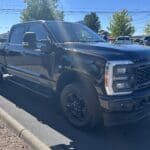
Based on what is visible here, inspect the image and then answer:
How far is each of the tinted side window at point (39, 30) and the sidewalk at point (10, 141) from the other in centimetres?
214

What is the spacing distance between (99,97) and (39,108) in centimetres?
240

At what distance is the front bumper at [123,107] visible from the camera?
502cm

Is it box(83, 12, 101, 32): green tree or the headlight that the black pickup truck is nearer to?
the headlight

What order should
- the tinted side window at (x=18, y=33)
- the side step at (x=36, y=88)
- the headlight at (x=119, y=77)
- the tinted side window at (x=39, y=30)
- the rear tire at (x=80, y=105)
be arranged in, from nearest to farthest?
the headlight at (x=119, y=77)
the rear tire at (x=80, y=105)
the side step at (x=36, y=88)
the tinted side window at (x=39, y=30)
the tinted side window at (x=18, y=33)

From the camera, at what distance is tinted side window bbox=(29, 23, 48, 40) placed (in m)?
6.82

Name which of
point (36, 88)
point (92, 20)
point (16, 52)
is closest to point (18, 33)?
point (16, 52)

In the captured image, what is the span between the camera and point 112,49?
5.43 meters

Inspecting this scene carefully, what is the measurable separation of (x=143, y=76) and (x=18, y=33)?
4.00m

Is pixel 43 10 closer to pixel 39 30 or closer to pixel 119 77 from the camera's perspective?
pixel 39 30

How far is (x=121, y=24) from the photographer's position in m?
53.2

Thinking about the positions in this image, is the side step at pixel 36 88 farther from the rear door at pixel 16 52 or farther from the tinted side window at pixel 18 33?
the tinted side window at pixel 18 33

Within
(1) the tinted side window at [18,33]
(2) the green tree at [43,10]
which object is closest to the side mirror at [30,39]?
(1) the tinted side window at [18,33]

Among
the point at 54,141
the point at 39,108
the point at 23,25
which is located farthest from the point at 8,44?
the point at 54,141

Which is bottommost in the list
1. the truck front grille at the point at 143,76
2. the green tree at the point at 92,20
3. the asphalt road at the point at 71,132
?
the asphalt road at the point at 71,132
